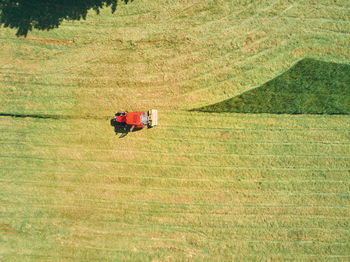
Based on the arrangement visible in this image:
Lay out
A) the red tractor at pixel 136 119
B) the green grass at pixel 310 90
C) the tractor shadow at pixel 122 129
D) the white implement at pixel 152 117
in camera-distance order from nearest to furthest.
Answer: the red tractor at pixel 136 119, the white implement at pixel 152 117, the green grass at pixel 310 90, the tractor shadow at pixel 122 129

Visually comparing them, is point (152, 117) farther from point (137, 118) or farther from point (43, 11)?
point (43, 11)

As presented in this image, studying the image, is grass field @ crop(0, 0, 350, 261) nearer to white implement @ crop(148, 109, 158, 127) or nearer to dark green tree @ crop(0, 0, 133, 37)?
white implement @ crop(148, 109, 158, 127)

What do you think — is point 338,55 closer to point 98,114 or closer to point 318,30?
point 318,30

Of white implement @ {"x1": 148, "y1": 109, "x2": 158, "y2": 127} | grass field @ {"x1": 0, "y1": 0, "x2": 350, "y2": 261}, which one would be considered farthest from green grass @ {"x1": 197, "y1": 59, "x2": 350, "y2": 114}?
white implement @ {"x1": 148, "y1": 109, "x2": 158, "y2": 127}

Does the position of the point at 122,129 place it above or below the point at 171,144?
above

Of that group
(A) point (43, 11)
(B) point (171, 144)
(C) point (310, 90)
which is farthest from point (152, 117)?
(C) point (310, 90)

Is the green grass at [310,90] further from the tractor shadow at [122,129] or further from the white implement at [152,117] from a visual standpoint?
the tractor shadow at [122,129]

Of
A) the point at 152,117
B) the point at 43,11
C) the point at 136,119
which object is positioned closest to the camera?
the point at 136,119

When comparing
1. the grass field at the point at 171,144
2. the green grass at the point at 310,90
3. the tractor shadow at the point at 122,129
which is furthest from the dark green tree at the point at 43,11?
the green grass at the point at 310,90
